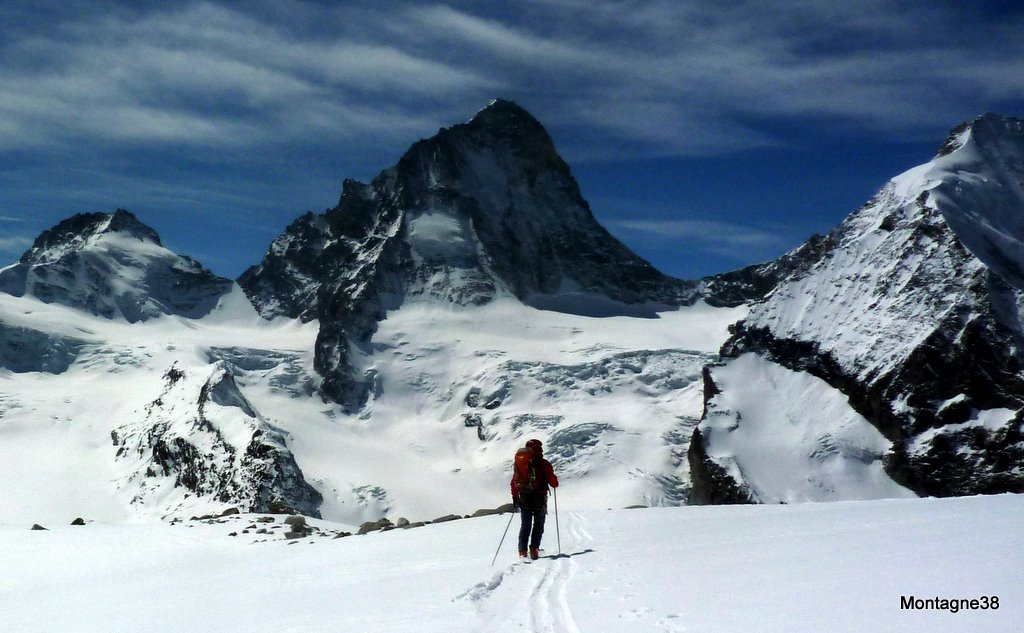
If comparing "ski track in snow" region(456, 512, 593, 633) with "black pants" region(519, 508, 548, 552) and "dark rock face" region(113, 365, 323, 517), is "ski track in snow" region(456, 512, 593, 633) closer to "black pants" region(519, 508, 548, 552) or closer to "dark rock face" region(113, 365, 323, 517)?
"black pants" region(519, 508, 548, 552)

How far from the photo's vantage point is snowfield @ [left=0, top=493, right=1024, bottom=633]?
444 inches

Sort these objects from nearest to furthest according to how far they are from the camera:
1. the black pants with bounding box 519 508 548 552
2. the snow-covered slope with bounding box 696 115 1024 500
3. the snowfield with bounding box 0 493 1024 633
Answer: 1. the snowfield with bounding box 0 493 1024 633
2. the black pants with bounding box 519 508 548 552
3. the snow-covered slope with bounding box 696 115 1024 500

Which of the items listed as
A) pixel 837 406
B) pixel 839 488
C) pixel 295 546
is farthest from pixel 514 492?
pixel 837 406

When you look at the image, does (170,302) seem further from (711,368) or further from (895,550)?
(895,550)

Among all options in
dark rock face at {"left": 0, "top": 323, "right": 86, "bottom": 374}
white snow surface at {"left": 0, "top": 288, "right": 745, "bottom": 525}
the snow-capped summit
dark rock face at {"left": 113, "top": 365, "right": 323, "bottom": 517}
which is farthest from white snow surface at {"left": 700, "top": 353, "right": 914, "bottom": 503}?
the snow-capped summit

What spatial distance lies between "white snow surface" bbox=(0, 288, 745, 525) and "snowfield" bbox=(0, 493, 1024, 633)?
187ft

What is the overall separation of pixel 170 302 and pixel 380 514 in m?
108

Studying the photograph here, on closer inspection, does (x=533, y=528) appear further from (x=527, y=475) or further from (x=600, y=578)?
(x=600, y=578)

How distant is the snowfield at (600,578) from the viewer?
37.0 feet

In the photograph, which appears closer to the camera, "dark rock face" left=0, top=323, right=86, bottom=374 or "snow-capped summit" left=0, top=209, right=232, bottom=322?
"dark rock face" left=0, top=323, right=86, bottom=374

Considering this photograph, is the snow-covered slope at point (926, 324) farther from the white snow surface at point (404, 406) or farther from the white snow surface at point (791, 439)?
the white snow surface at point (404, 406)

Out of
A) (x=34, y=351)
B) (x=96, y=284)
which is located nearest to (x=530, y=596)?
(x=34, y=351)

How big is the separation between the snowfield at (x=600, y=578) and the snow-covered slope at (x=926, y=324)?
80.7m

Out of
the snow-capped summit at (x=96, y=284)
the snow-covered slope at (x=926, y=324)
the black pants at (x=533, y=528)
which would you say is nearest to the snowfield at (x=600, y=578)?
the black pants at (x=533, y=528)
